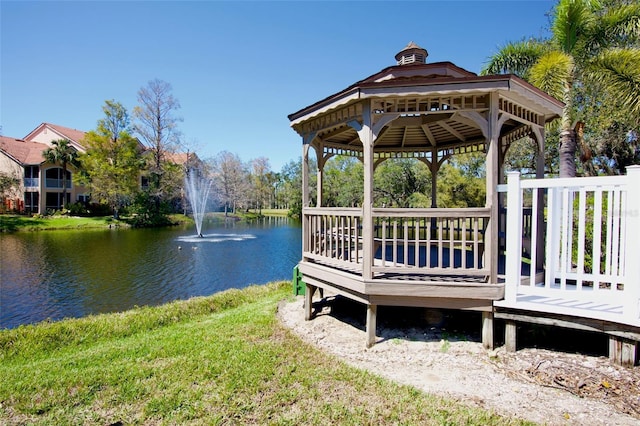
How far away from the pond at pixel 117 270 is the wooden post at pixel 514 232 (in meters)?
9.65

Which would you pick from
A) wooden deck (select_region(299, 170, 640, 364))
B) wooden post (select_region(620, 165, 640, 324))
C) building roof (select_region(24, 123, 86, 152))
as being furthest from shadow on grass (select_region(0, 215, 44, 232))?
wooden post (select_region(620, 165, 640, 324))

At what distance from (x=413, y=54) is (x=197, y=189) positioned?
42452 millimetres

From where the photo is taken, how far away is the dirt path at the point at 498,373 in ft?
10.5

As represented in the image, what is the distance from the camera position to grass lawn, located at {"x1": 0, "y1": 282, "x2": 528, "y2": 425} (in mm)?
3211

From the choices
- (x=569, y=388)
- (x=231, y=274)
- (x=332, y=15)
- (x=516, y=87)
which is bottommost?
(x=231, y=274)

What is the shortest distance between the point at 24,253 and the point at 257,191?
38.1 m

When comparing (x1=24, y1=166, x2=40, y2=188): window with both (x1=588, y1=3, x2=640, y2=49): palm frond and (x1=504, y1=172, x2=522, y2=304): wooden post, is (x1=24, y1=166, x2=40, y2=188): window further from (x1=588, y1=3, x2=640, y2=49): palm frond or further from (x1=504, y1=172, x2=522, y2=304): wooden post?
(x1=588, y1=3, x2=640, y2=49): palm frond

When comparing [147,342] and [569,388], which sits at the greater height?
[569,388]

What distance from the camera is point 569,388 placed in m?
3.54

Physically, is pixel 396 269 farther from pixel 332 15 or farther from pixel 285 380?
pixel 332 15

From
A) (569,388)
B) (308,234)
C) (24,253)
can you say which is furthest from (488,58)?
(24,253)

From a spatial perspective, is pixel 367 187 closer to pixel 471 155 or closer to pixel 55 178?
pixel 471 155

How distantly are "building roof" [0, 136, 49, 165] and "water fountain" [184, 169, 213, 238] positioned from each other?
14.0 m

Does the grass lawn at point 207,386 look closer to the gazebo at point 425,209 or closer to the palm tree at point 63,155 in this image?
the gazebo at point 425,209
